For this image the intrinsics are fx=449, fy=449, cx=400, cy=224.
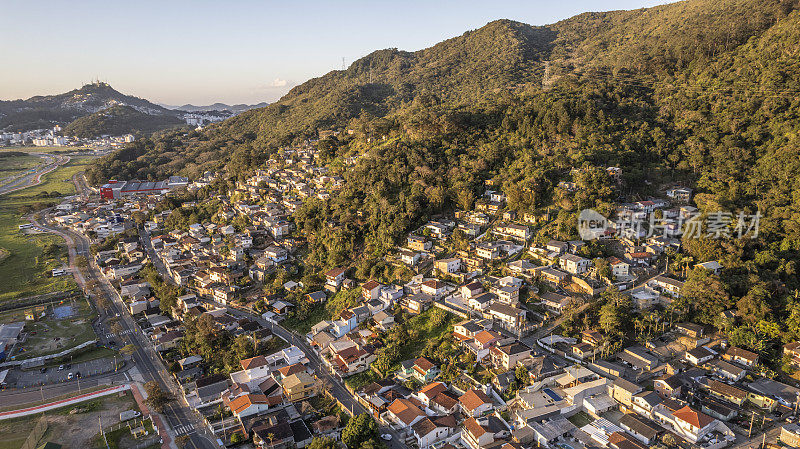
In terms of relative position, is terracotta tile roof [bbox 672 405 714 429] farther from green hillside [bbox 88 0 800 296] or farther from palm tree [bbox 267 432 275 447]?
palm tree [bbox 267 432 275 447]

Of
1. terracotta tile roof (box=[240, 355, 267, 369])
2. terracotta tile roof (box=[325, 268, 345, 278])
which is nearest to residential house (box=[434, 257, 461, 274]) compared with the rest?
terracotta tile roof (box=[325, 268, 345, 278])

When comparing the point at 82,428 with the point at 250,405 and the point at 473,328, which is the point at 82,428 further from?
the point at 473,328

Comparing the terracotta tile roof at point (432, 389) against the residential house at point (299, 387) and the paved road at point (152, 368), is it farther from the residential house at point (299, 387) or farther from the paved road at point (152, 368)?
the paved road at point (152, 368)

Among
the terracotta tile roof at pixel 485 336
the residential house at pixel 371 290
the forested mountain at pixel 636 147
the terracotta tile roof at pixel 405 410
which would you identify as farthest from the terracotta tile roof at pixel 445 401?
the forested mountain at pixel 636 147

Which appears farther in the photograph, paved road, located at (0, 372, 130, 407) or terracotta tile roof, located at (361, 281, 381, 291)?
terracotta tile roof, located at (361, 281, 381, 291)

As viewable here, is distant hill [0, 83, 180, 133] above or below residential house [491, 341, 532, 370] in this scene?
above

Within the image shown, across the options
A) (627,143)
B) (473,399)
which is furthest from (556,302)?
(627,143)
